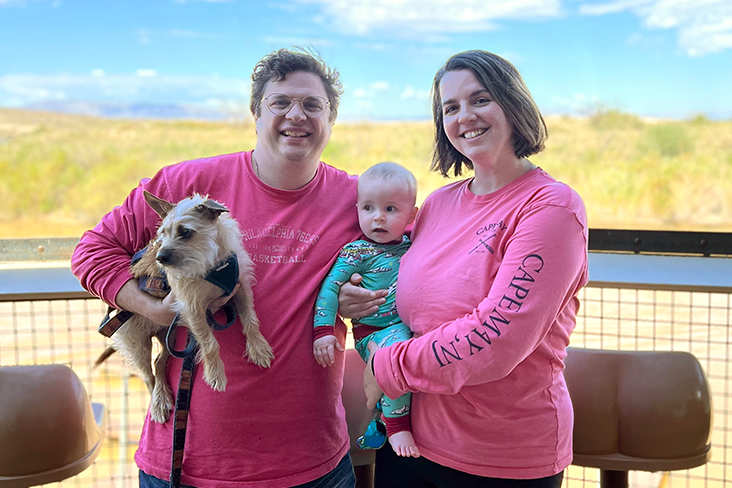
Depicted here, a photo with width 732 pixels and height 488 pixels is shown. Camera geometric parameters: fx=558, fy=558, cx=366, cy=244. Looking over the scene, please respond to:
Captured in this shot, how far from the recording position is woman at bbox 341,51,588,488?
129 cm

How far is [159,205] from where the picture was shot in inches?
60.9

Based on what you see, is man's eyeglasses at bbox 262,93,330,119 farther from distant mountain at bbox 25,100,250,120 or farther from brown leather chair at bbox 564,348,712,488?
distant mountain at bbox 25,100,250,120

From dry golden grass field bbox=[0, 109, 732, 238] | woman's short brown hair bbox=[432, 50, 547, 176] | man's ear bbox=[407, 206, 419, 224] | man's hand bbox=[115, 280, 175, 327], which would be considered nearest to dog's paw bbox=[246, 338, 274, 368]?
man's hand bbox=[115, 280, 175, 327]

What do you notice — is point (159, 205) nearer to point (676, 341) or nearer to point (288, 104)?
point (288, 104)

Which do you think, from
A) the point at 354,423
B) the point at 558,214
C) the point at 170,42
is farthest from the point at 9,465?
the point at 170,42

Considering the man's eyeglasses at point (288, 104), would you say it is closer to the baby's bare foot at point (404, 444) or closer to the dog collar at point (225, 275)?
the dog collar at point (225, 275)

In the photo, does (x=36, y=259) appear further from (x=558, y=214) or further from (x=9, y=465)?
(x=558, y=214)

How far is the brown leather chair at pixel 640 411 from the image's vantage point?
82.4 inches


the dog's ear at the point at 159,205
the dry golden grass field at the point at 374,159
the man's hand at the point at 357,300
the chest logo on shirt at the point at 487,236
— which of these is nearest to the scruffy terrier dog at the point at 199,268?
the dog's ear at the point at 159,205

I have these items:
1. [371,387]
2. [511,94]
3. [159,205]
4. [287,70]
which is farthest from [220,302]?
[511,94]

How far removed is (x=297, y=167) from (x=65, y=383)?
4.33 feet

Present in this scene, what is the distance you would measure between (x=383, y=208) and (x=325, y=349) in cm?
46

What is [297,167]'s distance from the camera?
66.2 inches

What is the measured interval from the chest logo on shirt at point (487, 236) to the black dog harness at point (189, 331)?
26.0 inches
